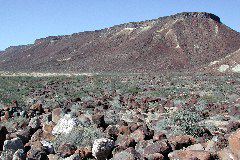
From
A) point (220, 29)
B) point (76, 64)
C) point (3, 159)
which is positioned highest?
point (220, 29)

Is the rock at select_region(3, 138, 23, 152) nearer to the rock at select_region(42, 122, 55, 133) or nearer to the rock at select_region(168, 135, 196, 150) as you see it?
the rock at select_region(42, 122, 55, 133)

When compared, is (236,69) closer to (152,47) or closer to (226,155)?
(152,47)

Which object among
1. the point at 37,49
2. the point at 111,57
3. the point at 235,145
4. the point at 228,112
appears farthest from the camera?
the point at 37,49

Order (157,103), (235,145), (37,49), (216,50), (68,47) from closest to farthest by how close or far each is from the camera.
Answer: (235,145) < (157,103) < (216,50) < (68,47) < (37,49)

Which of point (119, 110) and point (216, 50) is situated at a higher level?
point (216, 50)

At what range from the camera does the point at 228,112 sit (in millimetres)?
13414

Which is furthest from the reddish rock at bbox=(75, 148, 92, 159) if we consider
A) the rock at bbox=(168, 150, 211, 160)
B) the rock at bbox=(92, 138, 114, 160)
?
the rock at bbox=(168, 150, 211, 160)

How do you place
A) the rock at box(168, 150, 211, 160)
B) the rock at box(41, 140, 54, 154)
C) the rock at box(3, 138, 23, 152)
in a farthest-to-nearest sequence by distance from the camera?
the rock at box(3, 138, 23, 152) → the rock at box(41, 140, 54, 154) → the rock at box(168, 150, 211, 160)

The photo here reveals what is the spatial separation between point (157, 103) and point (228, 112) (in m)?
3.60

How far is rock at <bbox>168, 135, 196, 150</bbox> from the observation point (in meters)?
8.01

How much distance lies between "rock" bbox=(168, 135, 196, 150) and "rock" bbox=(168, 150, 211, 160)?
47cm

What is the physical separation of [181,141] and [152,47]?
277ft

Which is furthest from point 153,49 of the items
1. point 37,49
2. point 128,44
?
point 37,49

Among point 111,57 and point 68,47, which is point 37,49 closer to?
point 68,47
